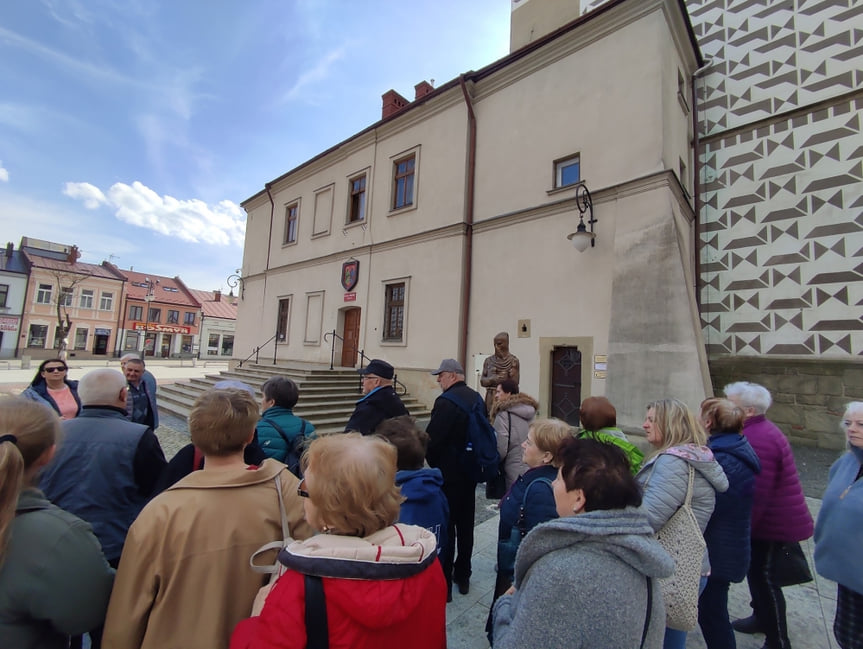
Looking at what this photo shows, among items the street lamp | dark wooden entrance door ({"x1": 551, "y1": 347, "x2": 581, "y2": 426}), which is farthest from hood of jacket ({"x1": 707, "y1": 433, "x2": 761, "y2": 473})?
the street lamp

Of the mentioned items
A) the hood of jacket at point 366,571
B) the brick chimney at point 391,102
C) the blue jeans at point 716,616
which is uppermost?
the brick chimney at point 391,102

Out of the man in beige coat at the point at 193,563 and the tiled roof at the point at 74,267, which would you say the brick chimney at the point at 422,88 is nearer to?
the man in beige coat at the point at 193,563

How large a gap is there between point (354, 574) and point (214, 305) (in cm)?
5502

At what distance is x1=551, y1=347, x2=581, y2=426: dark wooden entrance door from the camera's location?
26.9ft

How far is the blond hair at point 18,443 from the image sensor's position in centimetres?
113

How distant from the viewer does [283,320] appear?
50.7 feet

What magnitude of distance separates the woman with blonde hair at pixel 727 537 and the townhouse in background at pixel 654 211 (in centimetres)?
492

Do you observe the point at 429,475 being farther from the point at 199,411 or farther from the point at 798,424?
the point at 798,424

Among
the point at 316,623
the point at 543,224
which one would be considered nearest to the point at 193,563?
the point at 316,623

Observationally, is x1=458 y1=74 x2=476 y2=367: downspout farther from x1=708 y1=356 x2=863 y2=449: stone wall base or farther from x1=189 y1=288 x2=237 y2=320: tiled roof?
x1=189 y1=288 x2=237 y2=320: tiled roof

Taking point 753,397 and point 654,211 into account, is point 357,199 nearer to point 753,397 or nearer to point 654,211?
point 654,211

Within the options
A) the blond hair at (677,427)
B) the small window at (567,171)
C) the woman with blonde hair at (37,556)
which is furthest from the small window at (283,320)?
the blond hair at (677,427)

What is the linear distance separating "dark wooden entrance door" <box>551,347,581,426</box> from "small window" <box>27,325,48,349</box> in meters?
43.6

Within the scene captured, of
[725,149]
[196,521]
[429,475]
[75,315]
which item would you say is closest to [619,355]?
[725,149]
